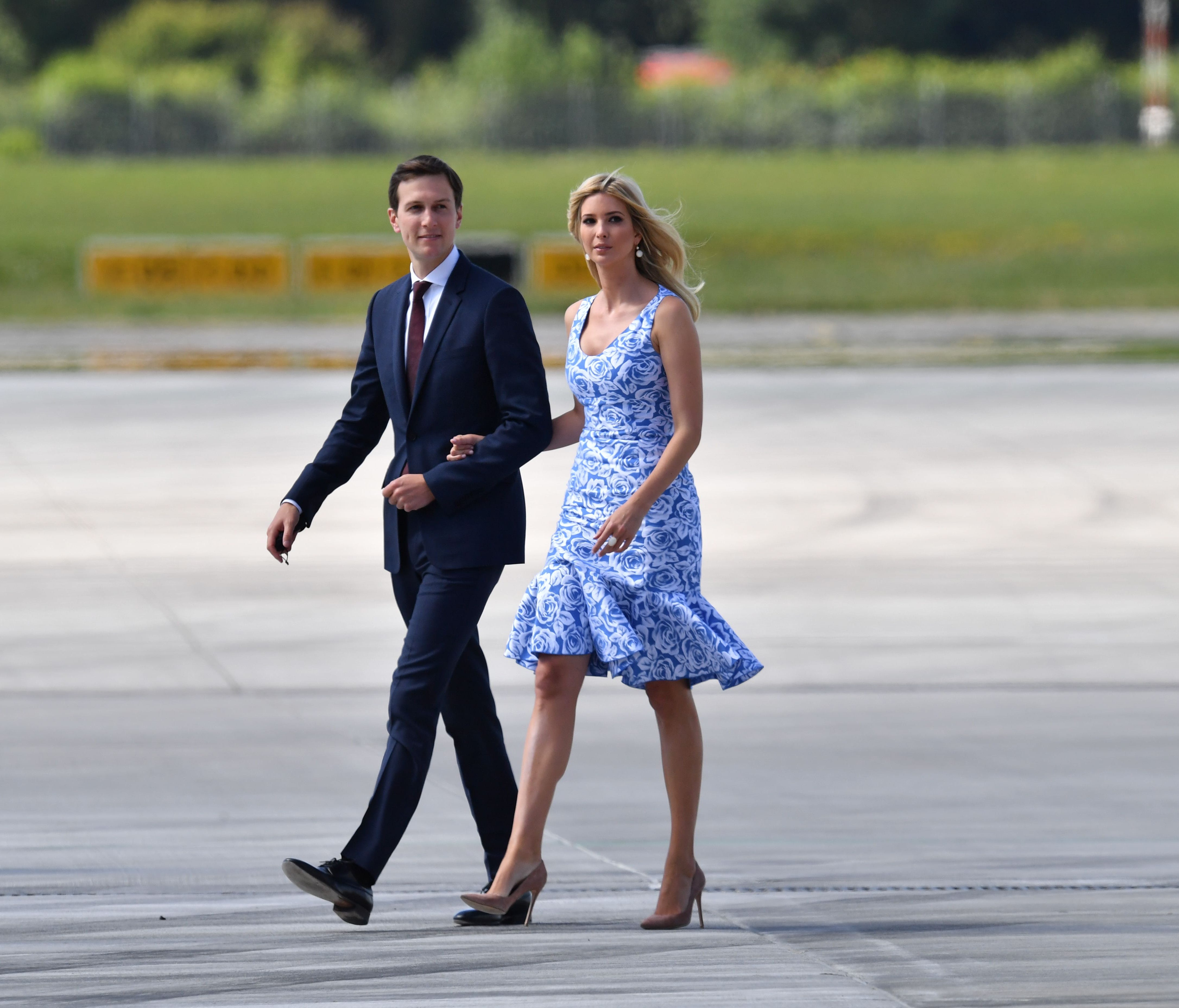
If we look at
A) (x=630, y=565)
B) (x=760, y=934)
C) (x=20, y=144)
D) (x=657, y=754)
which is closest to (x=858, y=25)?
(x=20, y=144)

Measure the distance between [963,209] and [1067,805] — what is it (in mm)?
38163

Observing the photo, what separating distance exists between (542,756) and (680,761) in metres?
0.32

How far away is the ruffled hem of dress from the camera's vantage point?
4945 mm

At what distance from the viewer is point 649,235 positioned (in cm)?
511

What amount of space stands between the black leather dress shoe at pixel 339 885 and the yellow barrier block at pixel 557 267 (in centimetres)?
2391

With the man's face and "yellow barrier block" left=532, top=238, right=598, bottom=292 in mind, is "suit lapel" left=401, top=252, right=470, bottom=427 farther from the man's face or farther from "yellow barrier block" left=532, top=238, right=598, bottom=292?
"yellow barrier block" left=532, top=238, right=598, bottom=292

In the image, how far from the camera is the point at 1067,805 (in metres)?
6.29

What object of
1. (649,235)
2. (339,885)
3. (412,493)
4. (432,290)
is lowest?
(339,885)

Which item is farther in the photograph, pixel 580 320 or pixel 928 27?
pixel 928 27

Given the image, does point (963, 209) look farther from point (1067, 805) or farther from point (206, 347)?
point (1067, 805)

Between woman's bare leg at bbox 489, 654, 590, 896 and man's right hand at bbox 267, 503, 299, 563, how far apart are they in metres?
Result: 0.69

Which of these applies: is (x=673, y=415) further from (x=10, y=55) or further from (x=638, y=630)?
(x=10, y=55)

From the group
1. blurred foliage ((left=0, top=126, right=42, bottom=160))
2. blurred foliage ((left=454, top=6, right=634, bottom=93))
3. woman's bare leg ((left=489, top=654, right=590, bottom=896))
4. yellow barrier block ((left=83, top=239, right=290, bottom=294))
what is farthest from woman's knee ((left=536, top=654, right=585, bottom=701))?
blurred foliage ((left=454, top=6, right=634, bottom=93))

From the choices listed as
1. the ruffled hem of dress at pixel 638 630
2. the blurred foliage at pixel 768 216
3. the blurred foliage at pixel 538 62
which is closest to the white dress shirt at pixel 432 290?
the ruffled hem of dress at pixel 638 630
